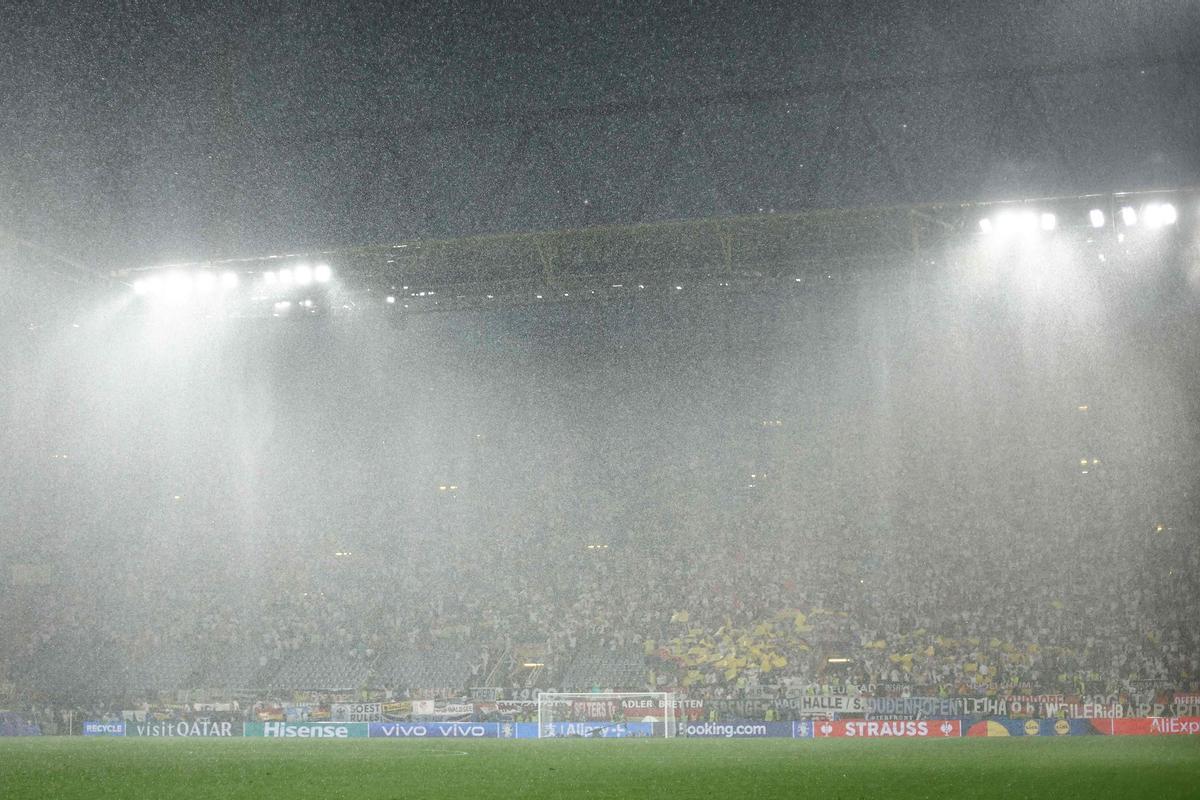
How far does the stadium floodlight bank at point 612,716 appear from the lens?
74.2 feet

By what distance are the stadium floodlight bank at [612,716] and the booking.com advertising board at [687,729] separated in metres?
0.02

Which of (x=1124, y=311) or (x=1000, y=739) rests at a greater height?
(x=1124, y=311)

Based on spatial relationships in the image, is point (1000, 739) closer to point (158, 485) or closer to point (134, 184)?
point (134, 184)

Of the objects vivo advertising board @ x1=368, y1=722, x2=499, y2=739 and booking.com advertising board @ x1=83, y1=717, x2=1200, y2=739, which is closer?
booking.com advertising board @ x1=83, y1=717, x2=1200, y2=739

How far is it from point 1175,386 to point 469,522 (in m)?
20.0

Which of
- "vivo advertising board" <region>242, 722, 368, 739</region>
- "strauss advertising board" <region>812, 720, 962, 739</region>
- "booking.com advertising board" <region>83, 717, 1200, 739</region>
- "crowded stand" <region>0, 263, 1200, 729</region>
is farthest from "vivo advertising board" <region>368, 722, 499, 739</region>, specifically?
"strauss advertising board" <region>812, 720, 962, 739</region>

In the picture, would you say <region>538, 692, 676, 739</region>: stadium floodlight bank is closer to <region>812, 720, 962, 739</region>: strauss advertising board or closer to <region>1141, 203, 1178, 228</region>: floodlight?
<region>812, 720, 962, 739</region>: strauss advertising board

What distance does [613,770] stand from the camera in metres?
12.8

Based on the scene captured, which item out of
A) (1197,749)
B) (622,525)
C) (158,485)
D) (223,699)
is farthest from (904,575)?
(158,485)

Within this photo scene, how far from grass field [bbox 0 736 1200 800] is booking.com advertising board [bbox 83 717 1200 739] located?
2.82 meters

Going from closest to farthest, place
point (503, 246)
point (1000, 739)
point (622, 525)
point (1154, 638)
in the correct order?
1. point (1000, 739)
2. point (1154, 638)
3. point (503, 246)
4. point (622, 525)

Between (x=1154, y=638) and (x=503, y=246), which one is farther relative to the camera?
(x=503, y=246)

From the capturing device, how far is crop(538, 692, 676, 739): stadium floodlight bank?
2261 cm

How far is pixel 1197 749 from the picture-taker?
A: 49.8 feet
